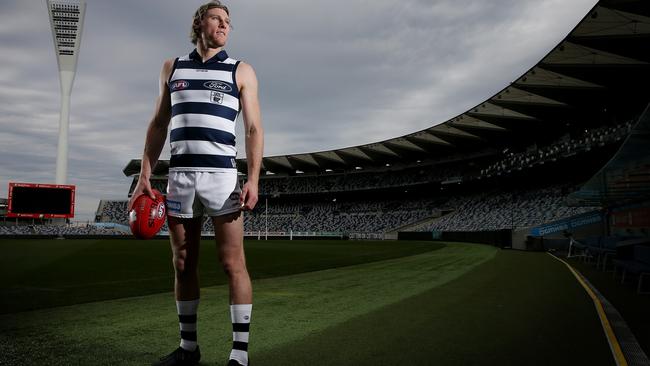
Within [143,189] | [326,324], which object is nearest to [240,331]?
[143,189]

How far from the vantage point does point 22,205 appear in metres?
41.0

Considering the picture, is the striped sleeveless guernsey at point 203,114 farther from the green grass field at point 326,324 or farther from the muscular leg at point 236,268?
the green grass field at point 326,324

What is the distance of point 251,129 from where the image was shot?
309cm

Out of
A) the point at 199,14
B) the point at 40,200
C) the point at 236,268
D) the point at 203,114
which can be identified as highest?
the point at 199,14

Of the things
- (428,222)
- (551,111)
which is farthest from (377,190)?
(551,111)

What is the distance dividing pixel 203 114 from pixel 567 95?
38683mm

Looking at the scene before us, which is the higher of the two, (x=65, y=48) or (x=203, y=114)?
(x=65, y=48)

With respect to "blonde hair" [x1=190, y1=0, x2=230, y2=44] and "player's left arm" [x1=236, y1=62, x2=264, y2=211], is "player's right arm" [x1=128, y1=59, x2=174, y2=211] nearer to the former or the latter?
"blonde hair" [x1=190, y1=0, x2=230, y2=44]

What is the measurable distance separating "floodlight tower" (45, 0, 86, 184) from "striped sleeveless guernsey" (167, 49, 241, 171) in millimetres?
66759

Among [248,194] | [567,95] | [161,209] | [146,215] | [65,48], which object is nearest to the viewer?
[248,194]

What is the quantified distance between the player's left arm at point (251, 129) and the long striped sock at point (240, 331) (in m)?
0.68

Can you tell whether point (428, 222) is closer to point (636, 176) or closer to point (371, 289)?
point (636, 176)

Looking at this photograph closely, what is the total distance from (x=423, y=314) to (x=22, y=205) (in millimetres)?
45199

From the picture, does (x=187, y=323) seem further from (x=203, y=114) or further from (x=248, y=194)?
(x=203, y=114)
